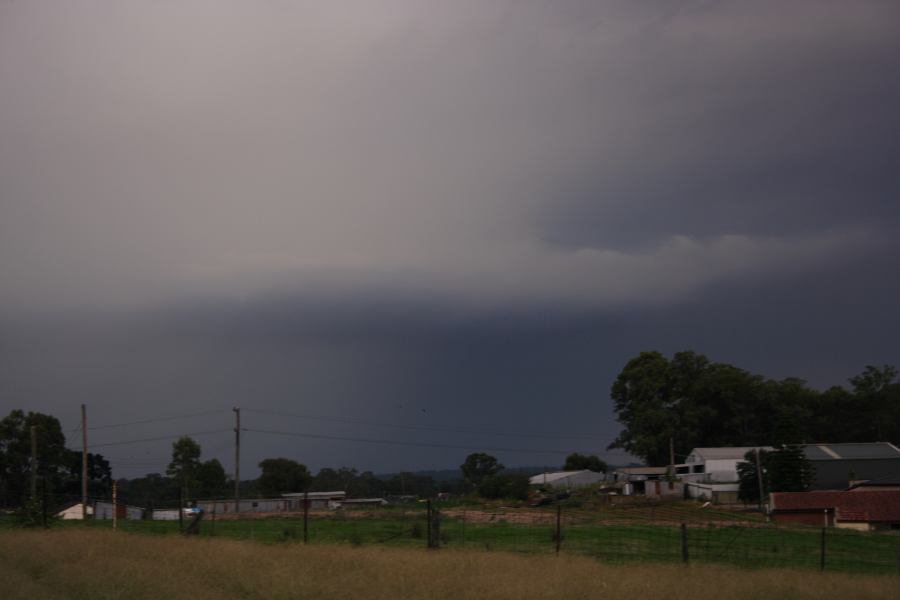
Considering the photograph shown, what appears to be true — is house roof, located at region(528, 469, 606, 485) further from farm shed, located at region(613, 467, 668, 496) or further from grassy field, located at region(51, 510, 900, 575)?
grassy field, located at region(51, 510, 900, 575)

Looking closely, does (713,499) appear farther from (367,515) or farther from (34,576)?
(34,576)

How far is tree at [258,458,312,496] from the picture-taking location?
98250mm

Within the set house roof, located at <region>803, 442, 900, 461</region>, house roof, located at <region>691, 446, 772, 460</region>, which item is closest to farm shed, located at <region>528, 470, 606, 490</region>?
house roof, located at <region>691, 446, 772, 460</region>

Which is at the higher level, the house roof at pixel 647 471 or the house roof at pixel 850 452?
the house roof at pixel 850 452

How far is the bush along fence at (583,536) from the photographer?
79.9 feet

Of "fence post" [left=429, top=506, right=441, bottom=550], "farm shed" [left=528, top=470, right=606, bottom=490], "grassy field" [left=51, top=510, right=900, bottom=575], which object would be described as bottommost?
"farm shed" [left=528, top=470, right=606, bottom=490]

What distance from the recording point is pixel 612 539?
31.0 metres

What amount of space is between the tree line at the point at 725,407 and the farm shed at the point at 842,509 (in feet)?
142

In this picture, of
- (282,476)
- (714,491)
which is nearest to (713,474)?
(714,491)

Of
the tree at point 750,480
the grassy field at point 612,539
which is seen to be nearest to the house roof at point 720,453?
the tree at point 750,480

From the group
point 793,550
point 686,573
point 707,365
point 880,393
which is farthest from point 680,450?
point 686,573

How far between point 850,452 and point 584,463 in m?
40.9

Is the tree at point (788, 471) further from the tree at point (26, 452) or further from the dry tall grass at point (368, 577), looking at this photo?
the tree at point (26, 452)

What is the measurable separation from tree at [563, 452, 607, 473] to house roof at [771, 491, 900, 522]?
195 ft
